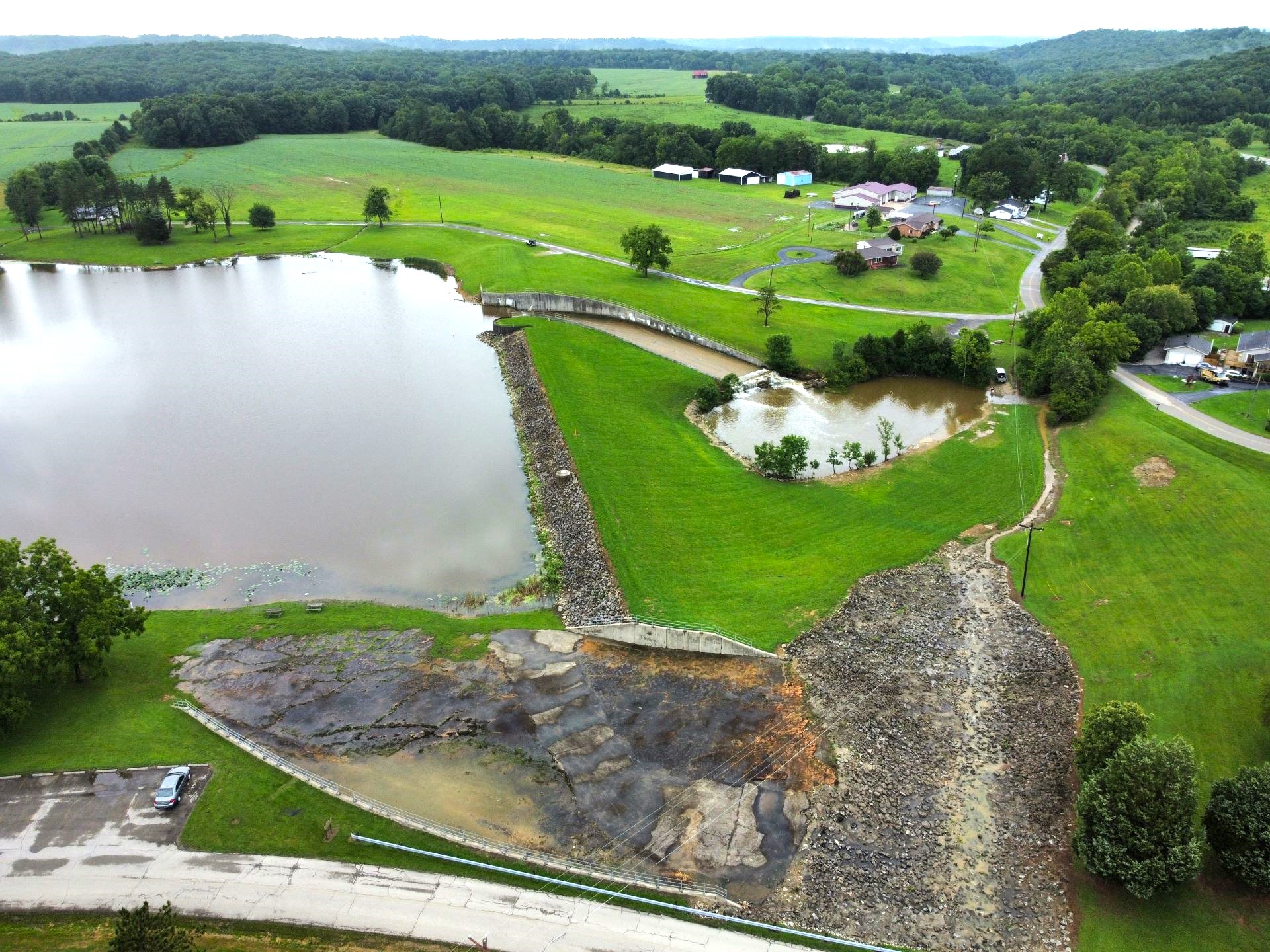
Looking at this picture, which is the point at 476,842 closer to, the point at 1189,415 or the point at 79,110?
the point at 1189,415

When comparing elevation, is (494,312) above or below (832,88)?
below

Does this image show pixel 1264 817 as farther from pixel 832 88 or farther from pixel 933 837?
pixel 832 88

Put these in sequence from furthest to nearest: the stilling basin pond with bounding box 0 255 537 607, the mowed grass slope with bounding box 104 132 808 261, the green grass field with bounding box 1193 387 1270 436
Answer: the mowed grass slope with bounding box 104 132 808 261
the green grass field with bounding box 1193 387 1270 436
the stilling basin pond with bounding box 0 255 537 607

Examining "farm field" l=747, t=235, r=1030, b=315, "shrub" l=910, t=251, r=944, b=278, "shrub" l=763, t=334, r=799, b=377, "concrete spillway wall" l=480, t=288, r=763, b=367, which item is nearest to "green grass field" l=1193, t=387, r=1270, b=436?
"farm field" l=747, t=235, r=1030, b=315

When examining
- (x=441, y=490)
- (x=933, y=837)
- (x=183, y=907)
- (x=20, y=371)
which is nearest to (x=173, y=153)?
(x=20, y=371)

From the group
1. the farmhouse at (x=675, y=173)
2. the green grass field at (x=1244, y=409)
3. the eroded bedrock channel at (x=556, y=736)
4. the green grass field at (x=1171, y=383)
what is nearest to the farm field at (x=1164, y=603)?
the green grass field at (x=1244, y=409)

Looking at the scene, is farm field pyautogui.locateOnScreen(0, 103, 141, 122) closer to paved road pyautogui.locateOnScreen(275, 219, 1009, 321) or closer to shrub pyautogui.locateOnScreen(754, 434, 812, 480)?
paved road pyautogui.locateOnScreen(275, 219, 1009, 321)

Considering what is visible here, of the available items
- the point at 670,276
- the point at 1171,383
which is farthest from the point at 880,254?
the point at 1171,383
